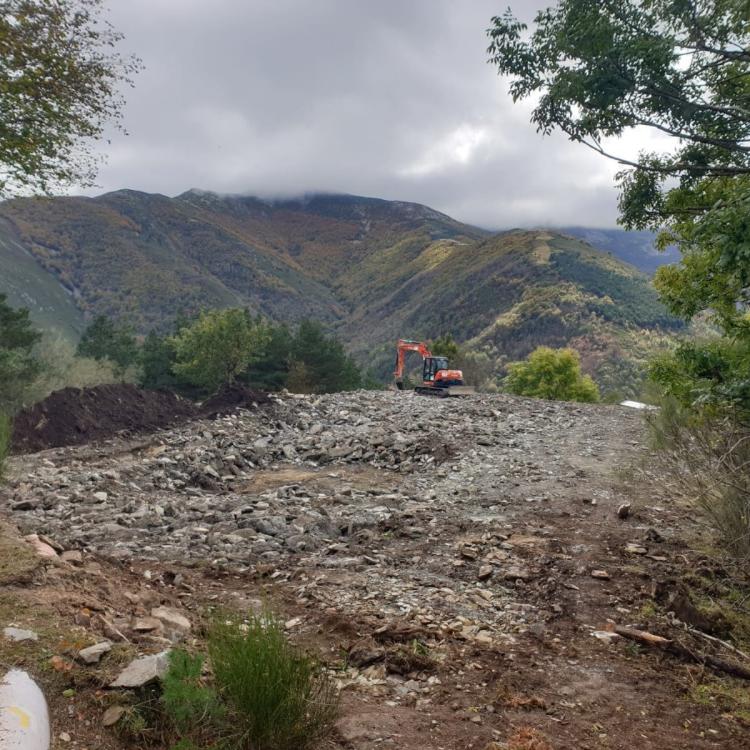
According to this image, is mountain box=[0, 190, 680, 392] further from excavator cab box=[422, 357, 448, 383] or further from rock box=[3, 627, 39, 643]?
rock box=[3, 627, 39, 643]

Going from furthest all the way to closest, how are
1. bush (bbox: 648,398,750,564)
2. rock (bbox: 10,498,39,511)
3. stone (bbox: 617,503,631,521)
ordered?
stone (bbox: 617,503,631,521), rock (bbox: 10,498,39,511), bush (bbox: 648,398,750,564)

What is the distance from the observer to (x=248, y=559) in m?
6.47

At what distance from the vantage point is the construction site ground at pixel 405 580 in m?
3.48

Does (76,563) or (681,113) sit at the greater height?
(681,113)

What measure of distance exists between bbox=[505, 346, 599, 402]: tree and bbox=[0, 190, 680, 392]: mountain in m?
17.3

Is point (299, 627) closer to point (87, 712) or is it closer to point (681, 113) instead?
point (87, 712)

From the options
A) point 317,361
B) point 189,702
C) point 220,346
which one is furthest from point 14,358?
point 189,702

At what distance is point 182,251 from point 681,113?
→ 157547 millimetres

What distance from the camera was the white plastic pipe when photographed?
2.55 metres

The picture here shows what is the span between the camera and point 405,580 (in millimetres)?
5891

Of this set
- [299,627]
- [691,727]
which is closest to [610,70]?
[691,727]

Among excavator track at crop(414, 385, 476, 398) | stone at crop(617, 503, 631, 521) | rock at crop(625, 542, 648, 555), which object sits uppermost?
excavator track at crop(414, 385, 476, 398)

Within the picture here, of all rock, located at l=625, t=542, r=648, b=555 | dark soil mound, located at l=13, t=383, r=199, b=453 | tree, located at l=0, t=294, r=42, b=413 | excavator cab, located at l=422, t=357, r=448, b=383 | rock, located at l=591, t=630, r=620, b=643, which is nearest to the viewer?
rock, located at l=591, t=630, r=620, b=643

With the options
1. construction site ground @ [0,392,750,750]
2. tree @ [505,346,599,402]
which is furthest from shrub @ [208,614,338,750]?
tree @ [505,346,599,402]
